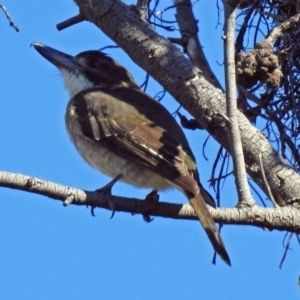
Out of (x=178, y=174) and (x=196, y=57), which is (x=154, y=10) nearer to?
(x=196, y=57)

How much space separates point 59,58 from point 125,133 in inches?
56.8

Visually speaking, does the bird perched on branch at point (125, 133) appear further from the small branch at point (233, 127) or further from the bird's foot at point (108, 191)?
the small branch at point (233, 127)

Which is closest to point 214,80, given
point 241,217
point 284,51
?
point 284,51

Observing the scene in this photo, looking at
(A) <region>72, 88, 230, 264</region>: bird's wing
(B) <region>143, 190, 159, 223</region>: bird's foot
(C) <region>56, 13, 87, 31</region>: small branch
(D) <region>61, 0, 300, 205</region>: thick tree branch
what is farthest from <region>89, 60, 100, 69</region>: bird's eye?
(B) <region>143, 190, 159, 223</region>: bird's foot

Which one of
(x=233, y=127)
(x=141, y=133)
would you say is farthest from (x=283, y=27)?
(x=141, y=133)

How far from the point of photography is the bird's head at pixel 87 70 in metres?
6.20

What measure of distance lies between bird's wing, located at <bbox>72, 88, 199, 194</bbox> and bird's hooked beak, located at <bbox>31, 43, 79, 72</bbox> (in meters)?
0.47

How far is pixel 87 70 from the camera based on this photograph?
625 cm

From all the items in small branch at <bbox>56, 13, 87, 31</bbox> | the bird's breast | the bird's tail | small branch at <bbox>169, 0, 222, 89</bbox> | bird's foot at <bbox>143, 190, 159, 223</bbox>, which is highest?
small branch at <bbox>56, 13, 87, 31</bbox>

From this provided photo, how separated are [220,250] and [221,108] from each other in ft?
2.43

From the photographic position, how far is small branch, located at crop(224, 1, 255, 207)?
140 inches

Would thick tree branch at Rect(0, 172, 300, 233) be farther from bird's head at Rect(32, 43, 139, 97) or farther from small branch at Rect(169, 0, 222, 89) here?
bird's head at Rect(32, 43, 139, 97)

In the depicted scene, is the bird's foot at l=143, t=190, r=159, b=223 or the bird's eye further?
Answer: the bird's eye

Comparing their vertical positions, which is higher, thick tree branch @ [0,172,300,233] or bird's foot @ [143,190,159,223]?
bird's foot @ [143,190,159,223]
